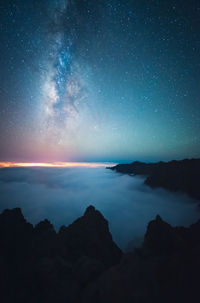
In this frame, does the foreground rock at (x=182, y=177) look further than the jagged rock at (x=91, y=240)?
Yes

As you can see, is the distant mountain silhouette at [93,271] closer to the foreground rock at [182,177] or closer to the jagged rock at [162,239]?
the jagged rock at [162,239]

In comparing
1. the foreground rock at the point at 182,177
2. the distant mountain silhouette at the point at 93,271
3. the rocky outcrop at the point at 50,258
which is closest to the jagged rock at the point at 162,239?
the distant mountain silhouette at the point at 93,271

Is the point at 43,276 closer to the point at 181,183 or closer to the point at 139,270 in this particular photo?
the point at 139,270

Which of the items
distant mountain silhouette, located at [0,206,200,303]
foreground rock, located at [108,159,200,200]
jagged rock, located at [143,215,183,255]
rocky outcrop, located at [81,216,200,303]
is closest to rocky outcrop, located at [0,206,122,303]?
distant mountain silhouette, located at [0,206,200,303]

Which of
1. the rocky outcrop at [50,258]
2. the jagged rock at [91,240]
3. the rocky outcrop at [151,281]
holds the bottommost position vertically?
the jagged rock at [91,240]

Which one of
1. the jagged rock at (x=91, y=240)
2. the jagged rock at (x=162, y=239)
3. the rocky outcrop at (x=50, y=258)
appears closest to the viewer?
the rocky outcrop at (x=50, y=258)

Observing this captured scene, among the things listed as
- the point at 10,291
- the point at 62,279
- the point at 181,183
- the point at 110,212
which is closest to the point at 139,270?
the point at 62,279

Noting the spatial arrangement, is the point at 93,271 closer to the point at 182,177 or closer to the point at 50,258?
the point at 50,258

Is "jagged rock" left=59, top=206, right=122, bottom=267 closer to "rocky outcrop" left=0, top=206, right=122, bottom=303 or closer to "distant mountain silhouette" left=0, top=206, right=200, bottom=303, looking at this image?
"rocky outcrop" left=0, top=206, right=122, bottom=303

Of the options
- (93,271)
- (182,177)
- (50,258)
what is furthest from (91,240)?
(182,177)
